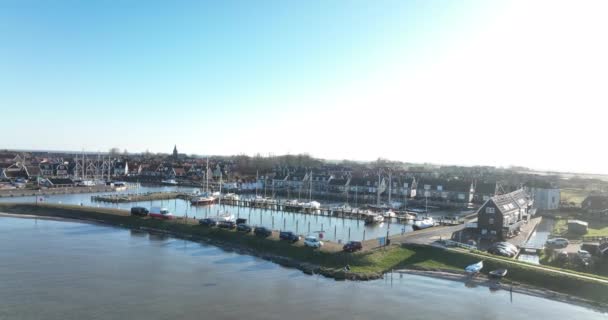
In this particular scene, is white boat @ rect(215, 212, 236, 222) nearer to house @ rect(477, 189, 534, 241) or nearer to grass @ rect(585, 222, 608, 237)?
house @ rect(477, 189, 534, 241)

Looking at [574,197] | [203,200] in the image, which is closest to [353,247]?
[203,200]

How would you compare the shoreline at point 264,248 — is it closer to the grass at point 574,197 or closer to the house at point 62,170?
the grass at point 574,197

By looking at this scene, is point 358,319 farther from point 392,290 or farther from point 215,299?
point 215,299

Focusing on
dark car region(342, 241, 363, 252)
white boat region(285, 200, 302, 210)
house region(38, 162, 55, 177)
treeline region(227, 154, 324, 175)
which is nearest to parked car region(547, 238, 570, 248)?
dark car region(342, 241, 363, 252)

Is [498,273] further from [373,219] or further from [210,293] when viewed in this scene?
[373,219]

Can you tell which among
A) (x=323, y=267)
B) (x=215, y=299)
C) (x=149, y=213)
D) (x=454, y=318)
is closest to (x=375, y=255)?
(x=323, y=267)

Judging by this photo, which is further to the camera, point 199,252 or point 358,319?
point 199,252
